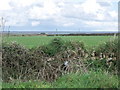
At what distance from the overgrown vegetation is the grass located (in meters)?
0.11

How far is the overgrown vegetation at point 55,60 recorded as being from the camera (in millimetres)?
7758

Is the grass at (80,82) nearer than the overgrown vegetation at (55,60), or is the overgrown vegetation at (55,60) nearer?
the grass at (80,82)

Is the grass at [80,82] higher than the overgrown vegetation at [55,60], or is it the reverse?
the overgrown vegetation at [55,60]

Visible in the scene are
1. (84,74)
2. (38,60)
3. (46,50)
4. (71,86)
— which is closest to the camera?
(71,86)

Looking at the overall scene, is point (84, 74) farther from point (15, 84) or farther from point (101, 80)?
point (15, 84)

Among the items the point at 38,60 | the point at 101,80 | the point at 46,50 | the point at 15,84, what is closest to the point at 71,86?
the point at 101,80

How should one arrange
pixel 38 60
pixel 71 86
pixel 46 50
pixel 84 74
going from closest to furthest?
pixel 71 86, pixel 84 74, pixel 38 60, pixel 46 50

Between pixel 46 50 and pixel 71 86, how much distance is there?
2540mm

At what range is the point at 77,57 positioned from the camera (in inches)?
332

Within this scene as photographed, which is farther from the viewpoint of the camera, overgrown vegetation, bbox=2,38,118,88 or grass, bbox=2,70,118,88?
overgrown vegetation, bbox=2,38,118,88

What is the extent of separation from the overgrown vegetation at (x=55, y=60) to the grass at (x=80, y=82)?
11 cm

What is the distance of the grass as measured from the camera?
20.7ft

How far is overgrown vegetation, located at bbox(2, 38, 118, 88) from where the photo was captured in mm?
7758

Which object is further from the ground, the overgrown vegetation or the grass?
the overgrown vegetation
